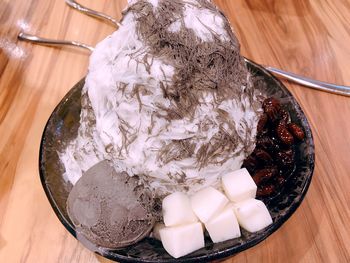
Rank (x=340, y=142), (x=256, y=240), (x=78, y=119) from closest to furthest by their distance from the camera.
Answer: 1. (x=256, y=240)
2. (x=78, y=119)
3. (x=340, y=142)

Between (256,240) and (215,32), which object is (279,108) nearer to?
(215,32)

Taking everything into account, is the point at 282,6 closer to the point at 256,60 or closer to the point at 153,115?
the point at 256,60

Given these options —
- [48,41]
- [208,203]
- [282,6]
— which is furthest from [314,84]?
[48,41]

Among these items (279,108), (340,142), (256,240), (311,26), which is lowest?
(256,240)

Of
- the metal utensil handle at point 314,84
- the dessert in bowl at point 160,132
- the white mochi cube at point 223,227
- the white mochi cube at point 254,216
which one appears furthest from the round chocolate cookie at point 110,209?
the metal utensil handle at point 314,84

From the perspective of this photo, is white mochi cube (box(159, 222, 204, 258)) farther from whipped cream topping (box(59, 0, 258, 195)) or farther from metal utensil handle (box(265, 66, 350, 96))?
metal utensil handle (box(265, 66, 350, 96))

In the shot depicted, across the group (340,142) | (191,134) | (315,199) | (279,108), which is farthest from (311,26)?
(191,134)
